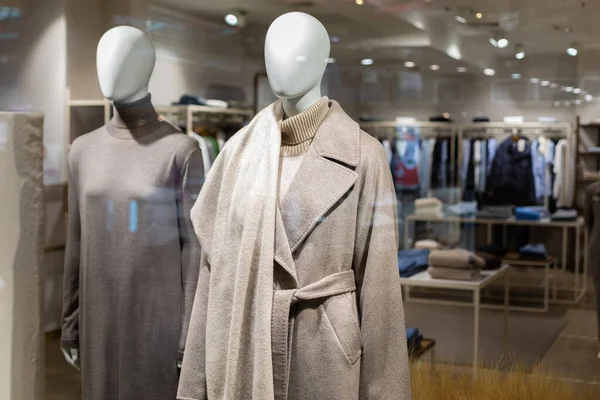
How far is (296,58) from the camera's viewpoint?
58.5 inches

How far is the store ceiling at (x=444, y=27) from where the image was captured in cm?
227

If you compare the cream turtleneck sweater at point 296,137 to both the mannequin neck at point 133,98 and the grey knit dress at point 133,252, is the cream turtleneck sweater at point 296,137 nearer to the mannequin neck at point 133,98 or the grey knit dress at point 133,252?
the grey knit dress at point 133,252

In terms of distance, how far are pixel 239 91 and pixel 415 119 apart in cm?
57

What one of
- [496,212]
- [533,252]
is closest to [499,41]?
[496,212]

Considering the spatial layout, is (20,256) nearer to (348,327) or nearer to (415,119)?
(348,327)

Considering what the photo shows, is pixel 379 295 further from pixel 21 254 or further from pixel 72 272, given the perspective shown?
pixel 21 254

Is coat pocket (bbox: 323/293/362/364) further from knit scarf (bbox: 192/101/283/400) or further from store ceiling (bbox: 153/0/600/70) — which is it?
store ceiling (bbox: 153/0/600/70)

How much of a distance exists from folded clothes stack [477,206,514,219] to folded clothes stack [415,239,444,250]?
163 millimetres

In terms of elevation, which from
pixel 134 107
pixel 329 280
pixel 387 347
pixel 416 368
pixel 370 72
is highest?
pixel 370 72

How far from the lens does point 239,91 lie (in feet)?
7.65

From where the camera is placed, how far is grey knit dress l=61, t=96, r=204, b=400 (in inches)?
73.6

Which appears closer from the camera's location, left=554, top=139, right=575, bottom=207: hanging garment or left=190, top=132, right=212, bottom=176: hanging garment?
left=190, top=132, right=212, bottom=176: hanging garment

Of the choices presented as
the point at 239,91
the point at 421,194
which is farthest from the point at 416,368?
the point at 239,91

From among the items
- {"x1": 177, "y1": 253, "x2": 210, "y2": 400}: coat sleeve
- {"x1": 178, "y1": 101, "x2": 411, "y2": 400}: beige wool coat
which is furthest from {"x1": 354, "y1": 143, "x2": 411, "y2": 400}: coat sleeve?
{"x1": 177, "y1": 253, "x2": 210, "y2": 400}: coat sleeve
